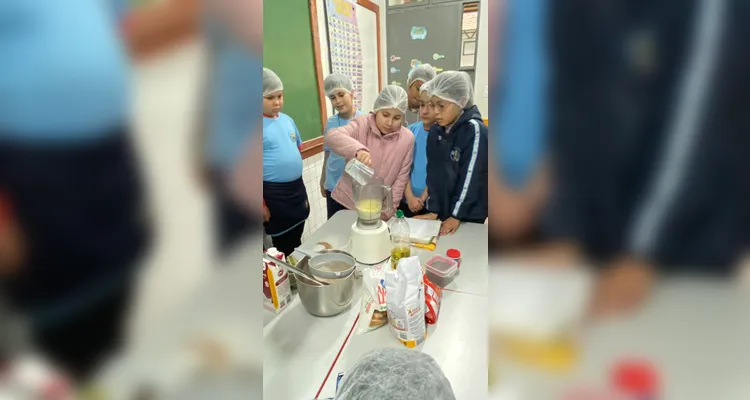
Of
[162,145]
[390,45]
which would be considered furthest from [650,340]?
[390,45]

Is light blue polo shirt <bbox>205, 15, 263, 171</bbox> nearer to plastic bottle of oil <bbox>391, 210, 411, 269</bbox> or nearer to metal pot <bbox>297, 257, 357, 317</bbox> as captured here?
metal pot <bbox>297, 257, 357, 317</bbox>

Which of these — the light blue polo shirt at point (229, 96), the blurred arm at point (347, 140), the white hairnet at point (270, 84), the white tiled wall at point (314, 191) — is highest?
the white hairnet at point (270, 84)

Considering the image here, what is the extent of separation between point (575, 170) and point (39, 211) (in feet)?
1.04

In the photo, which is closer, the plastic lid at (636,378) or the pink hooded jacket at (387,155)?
the plastic lid at (636,378)

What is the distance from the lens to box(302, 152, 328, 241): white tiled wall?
2.59 m

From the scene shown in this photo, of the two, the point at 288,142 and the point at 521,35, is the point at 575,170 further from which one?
the point at 288,142

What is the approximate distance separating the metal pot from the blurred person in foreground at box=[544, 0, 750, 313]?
0.77 m

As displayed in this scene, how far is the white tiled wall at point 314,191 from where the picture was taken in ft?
8.50

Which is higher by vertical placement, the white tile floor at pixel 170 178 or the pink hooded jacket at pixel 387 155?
the white tile floor at pixel 170 178

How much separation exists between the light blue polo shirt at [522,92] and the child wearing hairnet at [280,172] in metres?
1.60

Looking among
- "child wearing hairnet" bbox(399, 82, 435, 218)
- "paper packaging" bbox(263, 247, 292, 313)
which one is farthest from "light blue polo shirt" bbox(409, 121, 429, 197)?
"paper packaging" bbox(263, 247, 292, 313)

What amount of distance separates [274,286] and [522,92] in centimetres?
86

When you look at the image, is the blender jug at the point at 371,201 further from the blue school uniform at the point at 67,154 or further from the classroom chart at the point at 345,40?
the classroom chart at the point at 345,40

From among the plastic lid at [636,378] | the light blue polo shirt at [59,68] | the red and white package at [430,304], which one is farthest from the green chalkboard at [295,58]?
the plastic lid at [636,378]
